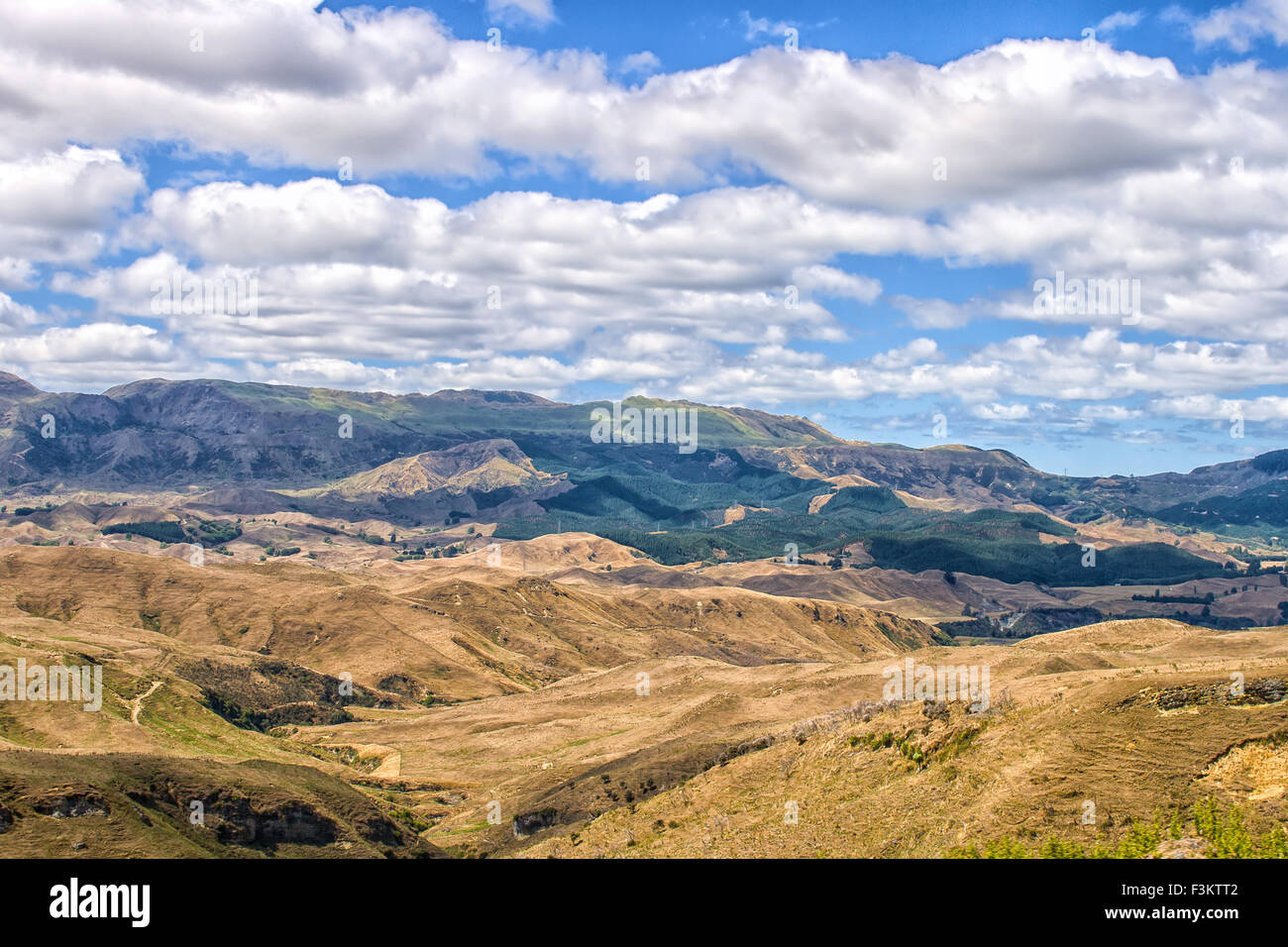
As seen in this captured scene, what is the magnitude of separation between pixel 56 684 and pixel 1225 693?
129 meters

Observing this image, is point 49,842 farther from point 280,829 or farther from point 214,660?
point 214,660

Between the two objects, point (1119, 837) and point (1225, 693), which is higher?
point (1225, 693)

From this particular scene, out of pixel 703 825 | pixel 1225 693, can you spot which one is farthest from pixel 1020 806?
pixel 703 825

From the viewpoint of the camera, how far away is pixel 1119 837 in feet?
168

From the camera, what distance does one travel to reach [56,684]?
134 metres

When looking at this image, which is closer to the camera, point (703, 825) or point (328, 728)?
point (703, 825)
